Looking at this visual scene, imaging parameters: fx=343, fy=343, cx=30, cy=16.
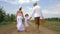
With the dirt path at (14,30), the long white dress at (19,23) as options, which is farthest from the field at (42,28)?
the long white dress at (19,23)

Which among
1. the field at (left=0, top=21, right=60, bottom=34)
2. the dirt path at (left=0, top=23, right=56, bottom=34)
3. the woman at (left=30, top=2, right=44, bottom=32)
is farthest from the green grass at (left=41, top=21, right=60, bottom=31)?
the woman at (left=30, top=2, right=44, bottom=32)

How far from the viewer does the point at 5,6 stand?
917cm

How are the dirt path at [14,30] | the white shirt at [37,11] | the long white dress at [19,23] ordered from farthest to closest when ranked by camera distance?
1. the long white dress at [19,23]
2. the dirt path at [14,30]
3. the white shirt at [37,11]

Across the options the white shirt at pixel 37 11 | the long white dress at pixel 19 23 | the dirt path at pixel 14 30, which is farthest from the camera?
the long white dress at pixel 19 23

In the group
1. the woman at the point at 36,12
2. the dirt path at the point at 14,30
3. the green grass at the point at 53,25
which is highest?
the woman at the point at 36,12

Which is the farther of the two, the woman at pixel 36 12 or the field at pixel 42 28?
the field at pixel 42 28

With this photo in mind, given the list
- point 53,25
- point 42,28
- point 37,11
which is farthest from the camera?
point 53,25

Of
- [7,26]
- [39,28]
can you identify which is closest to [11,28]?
[7,26]

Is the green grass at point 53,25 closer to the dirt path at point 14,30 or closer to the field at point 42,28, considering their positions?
the field at point 42,28

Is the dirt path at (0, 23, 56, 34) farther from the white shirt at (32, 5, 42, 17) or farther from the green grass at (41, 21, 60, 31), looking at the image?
the white shirt at (32, 5, 42, 17)

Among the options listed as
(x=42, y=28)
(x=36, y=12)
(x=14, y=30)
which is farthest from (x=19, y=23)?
(x=36, y=12)

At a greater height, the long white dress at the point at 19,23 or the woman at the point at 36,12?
the woman at the point at 36,12

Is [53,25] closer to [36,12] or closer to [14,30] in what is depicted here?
[36,12]

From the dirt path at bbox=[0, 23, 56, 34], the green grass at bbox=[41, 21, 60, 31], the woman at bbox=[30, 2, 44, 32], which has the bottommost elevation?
the dirt path at bbox=[0, 23, 56, 34]
